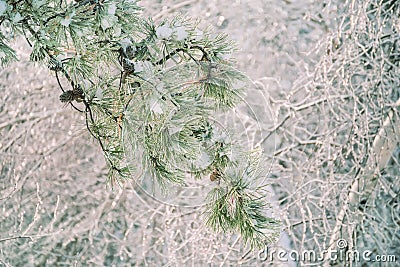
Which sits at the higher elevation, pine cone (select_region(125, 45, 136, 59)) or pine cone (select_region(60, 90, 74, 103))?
pine cone (select_region(125, 45, 136, 59))

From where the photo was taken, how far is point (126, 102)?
0.62 meters

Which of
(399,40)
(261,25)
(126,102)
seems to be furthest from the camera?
(261,25)

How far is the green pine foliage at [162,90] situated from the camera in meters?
0.59

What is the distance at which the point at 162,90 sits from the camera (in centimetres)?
58

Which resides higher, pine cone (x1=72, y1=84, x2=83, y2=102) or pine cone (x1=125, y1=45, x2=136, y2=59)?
pine cone (x1=125, y1=45, x2=136, y2=59)

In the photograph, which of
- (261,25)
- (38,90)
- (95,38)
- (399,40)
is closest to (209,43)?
(95,38)

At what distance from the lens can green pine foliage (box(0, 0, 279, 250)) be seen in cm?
59

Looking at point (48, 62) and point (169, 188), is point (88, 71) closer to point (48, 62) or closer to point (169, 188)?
point (48, 62)

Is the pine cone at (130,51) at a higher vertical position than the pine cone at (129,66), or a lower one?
higher

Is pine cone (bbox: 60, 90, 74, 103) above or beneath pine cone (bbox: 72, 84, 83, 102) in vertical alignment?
beneath

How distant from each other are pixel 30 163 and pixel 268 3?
123 centimetres

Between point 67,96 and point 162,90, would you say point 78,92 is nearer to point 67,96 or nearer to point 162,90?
point 67,96

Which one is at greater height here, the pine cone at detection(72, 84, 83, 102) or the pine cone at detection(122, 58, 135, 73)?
the pine cone at detection(72, 84, 83, 102)

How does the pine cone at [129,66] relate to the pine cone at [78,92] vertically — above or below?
below
